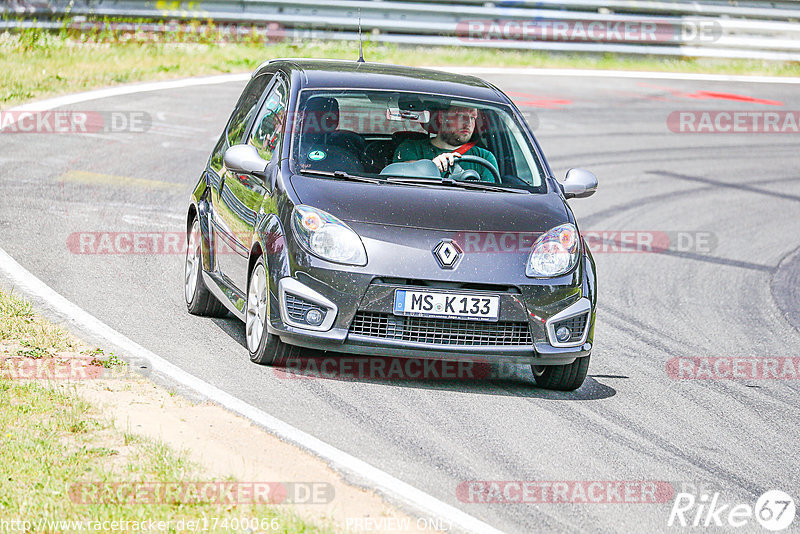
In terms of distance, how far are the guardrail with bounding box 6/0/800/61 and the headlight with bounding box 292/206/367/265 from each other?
1613cm

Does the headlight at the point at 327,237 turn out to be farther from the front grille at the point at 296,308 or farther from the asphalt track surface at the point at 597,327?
the asphalt track surface at the point at 597,327

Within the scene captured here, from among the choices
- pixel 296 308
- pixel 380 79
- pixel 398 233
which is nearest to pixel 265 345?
pixel 296 308

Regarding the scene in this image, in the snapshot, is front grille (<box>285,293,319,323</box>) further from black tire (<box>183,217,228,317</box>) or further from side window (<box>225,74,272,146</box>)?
side window (<box>225,74,272,146</box>)

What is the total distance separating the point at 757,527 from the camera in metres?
5.41

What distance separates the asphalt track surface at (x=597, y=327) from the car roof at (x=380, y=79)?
5.60 feet

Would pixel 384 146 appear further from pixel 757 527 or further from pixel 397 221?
pixel 757 527

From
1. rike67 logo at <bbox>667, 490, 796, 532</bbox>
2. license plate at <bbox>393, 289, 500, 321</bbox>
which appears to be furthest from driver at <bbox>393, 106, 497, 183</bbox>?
rike67 logo at <bbox>667, 490, 796, 532</bbox>

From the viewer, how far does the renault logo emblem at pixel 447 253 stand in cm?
678

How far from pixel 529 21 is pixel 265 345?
18535 millimetres

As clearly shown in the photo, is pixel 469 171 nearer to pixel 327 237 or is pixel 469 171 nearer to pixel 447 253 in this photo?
pixel 447 253

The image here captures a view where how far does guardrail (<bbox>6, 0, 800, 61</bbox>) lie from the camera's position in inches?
918

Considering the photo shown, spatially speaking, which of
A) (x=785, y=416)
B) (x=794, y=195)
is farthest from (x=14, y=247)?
(x=794, y=195)

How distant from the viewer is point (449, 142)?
818 centimetres

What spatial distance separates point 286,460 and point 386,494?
55 centimetres
